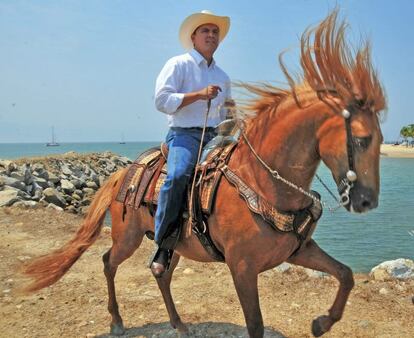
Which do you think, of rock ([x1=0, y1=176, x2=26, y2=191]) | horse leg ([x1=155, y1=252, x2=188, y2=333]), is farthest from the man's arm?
rock ([x1=0, y1=176, x2=26, y2=191])

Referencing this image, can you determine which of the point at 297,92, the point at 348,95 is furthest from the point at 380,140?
the point at 297,92

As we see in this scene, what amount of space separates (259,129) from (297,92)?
41 cm

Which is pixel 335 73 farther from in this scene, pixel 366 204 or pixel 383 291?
→ pixel 383 291

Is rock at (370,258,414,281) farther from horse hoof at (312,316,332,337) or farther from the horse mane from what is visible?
the horse mane

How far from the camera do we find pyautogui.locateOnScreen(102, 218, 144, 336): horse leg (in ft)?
15.3

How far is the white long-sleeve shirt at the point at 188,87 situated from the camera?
3.80m

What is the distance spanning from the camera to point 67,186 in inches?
815

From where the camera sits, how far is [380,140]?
276cm

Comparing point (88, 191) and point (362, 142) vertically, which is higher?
point (362, 142)

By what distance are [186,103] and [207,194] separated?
80 centimetres

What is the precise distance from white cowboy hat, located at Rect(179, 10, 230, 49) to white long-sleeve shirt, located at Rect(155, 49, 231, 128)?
20 centimetres

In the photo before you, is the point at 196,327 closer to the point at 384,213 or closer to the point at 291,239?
the point at 291,239

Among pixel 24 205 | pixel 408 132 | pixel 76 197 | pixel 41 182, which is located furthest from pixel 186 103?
pixel 408 132

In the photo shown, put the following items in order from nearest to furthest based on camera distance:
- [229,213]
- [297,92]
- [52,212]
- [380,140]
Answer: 1. [380,140]
2. [297,92]
3. [229,213]
4. [52,212]
